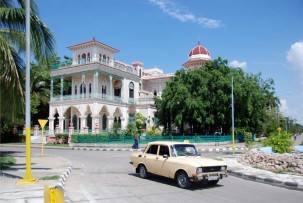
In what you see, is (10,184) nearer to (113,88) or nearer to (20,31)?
(20,31)

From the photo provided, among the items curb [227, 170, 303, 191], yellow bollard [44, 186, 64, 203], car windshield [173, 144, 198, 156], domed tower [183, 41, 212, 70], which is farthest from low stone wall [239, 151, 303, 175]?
domed tower [183, 41, 212, 70]

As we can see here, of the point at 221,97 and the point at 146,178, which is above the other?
the point at 221,97

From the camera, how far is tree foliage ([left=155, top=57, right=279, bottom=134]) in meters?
33.4

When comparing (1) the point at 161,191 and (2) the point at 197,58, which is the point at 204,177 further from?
(2) the point at 197,58

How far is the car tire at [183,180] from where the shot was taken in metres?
9.79

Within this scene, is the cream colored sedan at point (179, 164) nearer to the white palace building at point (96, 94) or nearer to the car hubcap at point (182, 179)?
the car hubcap at point (182, 179)

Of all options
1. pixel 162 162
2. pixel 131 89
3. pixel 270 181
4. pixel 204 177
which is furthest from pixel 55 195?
pixel 131 89

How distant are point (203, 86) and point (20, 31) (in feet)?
77.2

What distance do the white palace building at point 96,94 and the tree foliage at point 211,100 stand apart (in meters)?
7.58

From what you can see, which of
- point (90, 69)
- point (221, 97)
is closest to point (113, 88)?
point (90, 69)

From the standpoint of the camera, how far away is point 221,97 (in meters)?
33.0

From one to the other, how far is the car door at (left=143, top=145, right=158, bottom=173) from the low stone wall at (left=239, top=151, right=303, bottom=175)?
5.80 meters

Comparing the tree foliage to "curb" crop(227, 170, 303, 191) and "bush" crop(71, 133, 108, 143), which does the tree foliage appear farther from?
"curb" crop(227, 170, 303, 191)

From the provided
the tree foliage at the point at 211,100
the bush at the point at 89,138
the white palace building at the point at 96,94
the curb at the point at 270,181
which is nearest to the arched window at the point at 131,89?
the white palace building at the point at 96,94
